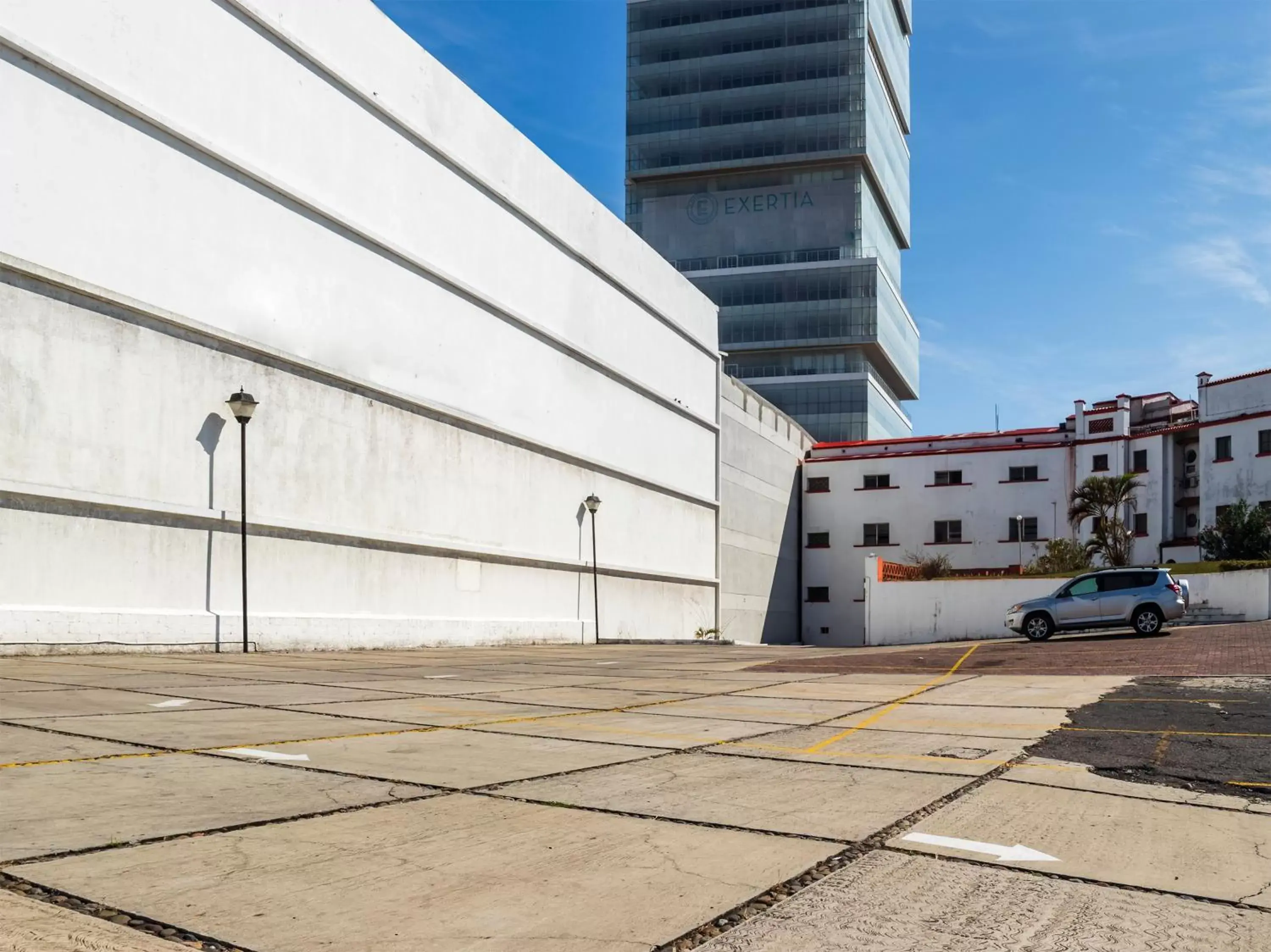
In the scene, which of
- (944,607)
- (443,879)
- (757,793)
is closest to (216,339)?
(757,793)

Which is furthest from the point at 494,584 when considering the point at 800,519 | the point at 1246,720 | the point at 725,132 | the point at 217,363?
the point at 725,132

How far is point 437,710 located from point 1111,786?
216 inches

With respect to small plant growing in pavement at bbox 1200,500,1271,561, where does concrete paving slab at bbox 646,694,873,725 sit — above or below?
below

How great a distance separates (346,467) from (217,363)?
4470 millimetres

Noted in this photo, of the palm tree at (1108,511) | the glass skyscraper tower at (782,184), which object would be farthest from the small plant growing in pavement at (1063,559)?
the glass skyscraper tower at (782,184)

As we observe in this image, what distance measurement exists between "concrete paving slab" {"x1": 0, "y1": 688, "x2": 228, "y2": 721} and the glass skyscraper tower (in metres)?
107

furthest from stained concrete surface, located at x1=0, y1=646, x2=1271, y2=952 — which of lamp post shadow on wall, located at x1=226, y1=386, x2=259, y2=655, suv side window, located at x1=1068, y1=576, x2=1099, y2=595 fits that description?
suv side window, located at x1=1068, y1=576, x2=1099, y2=595

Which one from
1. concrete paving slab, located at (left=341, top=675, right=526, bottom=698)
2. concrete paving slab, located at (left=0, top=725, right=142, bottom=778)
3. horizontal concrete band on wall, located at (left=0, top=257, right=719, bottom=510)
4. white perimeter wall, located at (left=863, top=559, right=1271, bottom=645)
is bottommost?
white perimeter wall, located at (left=863, top=559, right=1271, bottom=645)

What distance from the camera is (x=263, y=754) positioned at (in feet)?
20.7

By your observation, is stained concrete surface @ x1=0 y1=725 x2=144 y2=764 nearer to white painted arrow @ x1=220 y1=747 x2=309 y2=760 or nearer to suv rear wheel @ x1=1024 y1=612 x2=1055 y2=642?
white painted arrow @ x1=220 y1=747 x2=309 y2=760

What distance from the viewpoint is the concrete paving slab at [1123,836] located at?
4.02 m

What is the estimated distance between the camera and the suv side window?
1093 inches

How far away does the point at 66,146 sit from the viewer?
17.8 metres

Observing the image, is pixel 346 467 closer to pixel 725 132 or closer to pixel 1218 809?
pixel 1218 809
